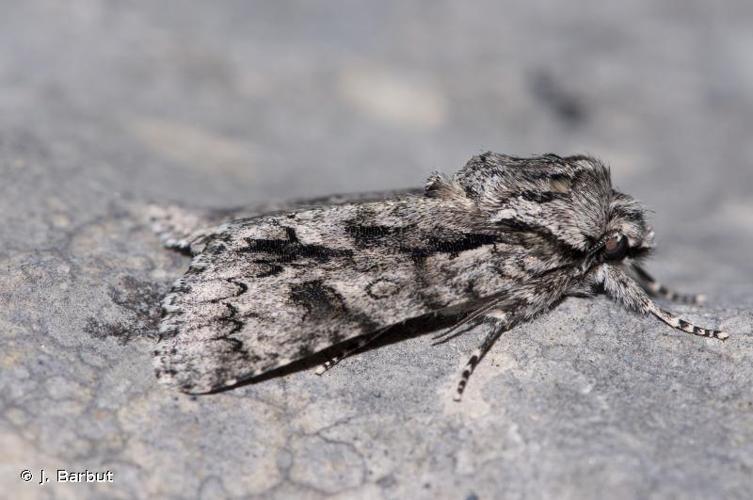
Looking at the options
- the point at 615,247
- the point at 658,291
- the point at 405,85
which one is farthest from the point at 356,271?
the point at 405,85

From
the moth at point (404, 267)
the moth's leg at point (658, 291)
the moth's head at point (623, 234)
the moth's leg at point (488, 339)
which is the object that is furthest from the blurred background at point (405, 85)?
the moth's leg at point (488, 339)

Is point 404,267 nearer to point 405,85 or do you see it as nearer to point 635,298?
point 635,298

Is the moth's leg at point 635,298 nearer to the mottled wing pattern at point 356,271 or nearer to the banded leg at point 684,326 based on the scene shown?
the banded leg at point 684,326

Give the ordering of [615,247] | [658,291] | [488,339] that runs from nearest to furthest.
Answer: [488,339] < [615,247] < [658,291]

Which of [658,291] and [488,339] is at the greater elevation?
[658,291]

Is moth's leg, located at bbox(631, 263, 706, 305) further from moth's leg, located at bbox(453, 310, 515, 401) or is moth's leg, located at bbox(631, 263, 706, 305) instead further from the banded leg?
moth's leg, located at bbox(453, 310, 515, 401)

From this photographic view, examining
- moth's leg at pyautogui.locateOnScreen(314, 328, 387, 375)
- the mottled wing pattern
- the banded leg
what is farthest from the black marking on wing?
the banded leg
